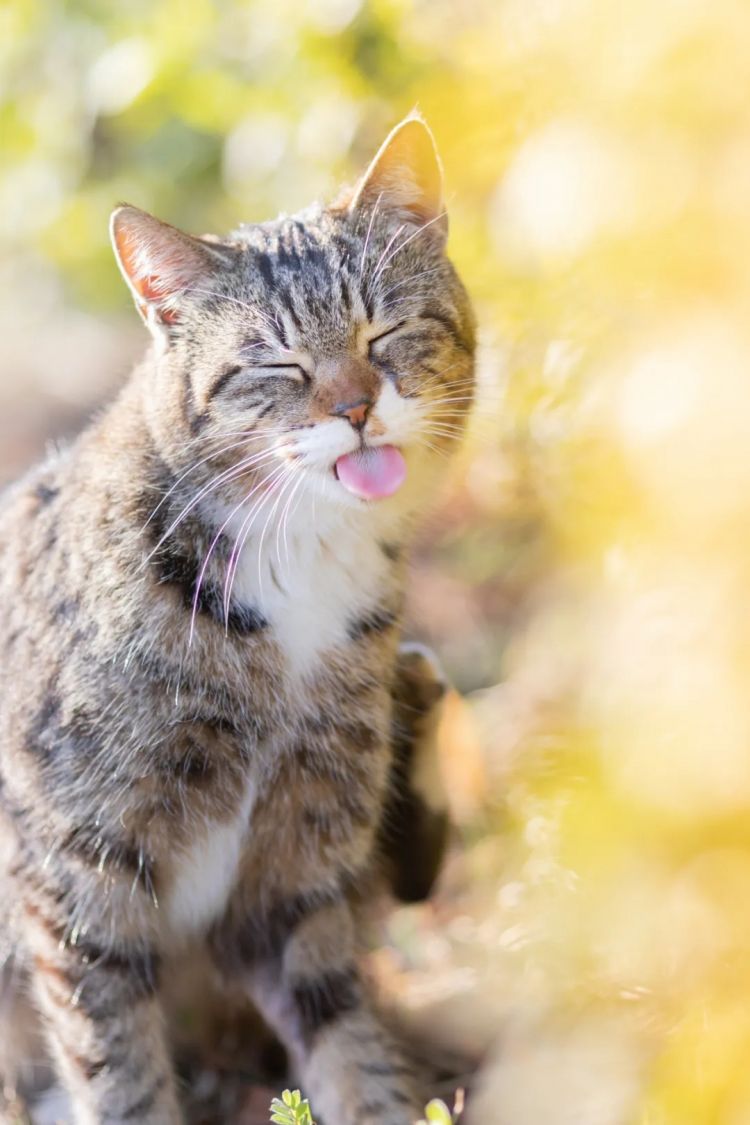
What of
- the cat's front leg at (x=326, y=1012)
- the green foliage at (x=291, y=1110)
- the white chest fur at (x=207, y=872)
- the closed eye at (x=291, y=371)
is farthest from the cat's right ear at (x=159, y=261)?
the green foliage at (x=291, y=1110)

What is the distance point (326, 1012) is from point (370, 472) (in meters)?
1.14

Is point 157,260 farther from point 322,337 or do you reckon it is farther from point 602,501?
point 602,501

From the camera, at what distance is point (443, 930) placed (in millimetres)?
3137

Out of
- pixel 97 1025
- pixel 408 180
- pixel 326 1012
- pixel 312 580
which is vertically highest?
pixel 408 180

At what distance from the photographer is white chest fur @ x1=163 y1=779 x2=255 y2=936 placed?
7.34 feet

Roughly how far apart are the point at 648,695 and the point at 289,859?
1.46 m

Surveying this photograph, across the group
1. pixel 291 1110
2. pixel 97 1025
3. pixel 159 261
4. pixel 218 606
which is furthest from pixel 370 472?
pixel 97 1025

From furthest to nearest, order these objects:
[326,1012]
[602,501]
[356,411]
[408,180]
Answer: [326,1012] → [408,180] → [356,411] → [602,501]

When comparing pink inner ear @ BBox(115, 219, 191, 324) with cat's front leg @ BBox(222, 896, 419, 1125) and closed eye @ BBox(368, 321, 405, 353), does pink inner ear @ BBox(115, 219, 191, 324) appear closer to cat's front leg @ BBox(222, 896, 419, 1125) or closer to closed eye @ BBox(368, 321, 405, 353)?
closed eye @ BBox(368, 321, 405, 353)

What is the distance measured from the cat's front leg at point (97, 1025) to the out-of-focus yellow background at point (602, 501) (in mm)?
679

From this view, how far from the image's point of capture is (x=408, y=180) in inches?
89.1

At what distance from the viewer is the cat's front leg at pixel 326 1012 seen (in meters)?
2.39

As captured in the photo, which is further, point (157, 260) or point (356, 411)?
point (157, 260)

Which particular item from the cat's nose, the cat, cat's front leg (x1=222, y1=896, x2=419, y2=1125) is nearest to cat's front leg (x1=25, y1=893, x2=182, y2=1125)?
the cat
